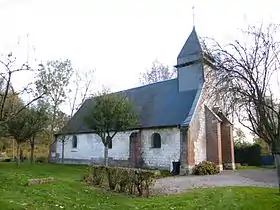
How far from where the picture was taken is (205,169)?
23.4m

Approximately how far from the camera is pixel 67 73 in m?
35.4

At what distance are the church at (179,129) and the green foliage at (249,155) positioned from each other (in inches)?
293

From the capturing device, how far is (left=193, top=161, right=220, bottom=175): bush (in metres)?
23.3

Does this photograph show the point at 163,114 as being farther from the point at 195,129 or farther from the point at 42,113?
the point at 42,113

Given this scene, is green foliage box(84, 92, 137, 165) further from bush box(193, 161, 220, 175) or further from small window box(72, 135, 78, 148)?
small window box(72, 135, 78, 148)

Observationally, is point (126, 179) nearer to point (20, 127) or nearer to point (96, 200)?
point (96, 200)

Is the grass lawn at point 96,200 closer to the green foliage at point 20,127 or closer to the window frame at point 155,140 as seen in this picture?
the green foliage at point 20,127

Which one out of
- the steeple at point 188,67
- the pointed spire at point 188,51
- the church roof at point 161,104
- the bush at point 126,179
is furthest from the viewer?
the pointed spire at point 188,51

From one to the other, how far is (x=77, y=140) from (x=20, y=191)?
2471cm

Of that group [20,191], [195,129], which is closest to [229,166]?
[195,129]

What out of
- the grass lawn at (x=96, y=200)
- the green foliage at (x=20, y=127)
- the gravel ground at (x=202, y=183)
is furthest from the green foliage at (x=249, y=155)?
the grass lawn at (x=96, y=200)

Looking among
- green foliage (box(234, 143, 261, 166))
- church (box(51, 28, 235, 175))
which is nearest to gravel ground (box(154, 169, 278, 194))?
church (box(51, 28, 235, 175))

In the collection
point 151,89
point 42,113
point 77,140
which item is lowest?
point 77,140

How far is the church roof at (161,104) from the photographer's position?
2597 centimetres
